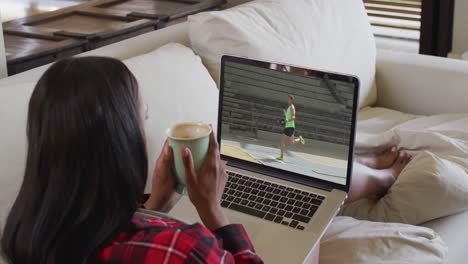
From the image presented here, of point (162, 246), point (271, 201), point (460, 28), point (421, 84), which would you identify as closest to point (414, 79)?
point (421, 84)

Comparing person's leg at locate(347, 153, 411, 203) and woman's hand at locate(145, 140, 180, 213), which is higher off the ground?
woman's hand at locate(145, 140, 180, 213)

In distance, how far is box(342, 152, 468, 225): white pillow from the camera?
1690 mm

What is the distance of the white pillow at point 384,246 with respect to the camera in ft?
4.82

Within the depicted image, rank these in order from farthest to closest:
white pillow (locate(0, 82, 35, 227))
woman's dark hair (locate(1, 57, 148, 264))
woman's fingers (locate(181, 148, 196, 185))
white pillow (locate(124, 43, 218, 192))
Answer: white pillow (locate(124, 43, 218, 192)) < white pillow (locate(0, 82, 35, 227)) < woman's fingers (locate(181, 148, 196, 185)) < woman's dark hair (locate(1, 57, 148, 264))

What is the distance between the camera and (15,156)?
138cm

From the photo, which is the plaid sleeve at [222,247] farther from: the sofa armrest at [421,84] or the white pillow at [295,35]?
the sofa armrest at [421,84]

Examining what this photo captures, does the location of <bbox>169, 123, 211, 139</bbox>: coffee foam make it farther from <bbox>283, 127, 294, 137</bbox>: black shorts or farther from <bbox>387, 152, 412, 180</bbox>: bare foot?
<bbox>387, 152, 412, 180</bbox>: bare foot

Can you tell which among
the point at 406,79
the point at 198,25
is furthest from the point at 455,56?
the point at 198,25

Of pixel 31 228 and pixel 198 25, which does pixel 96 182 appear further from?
pixel 198 25

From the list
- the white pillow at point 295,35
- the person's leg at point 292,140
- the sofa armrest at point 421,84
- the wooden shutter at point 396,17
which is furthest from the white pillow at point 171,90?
the wooden shutter at point 396,17

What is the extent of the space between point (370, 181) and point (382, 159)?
9.6 inches

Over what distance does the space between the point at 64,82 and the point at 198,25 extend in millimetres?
1094

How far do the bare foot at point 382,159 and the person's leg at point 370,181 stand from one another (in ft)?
0.16

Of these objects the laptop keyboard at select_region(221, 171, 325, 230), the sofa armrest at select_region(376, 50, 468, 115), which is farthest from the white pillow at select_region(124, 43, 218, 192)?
the sofa armrest at select_region(376, 50, 468, 115)
